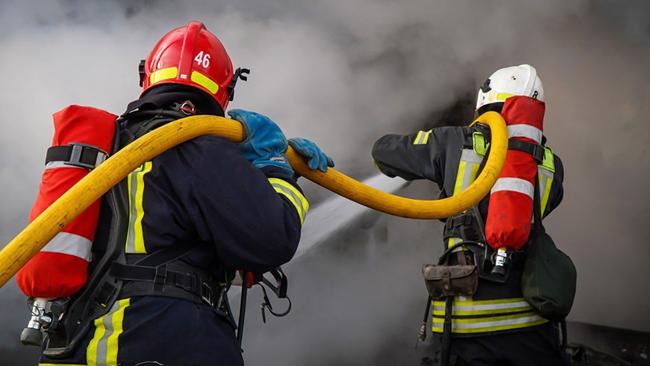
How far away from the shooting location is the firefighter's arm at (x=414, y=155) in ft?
12.7

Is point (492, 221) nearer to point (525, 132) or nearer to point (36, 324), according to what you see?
point (525, 132)

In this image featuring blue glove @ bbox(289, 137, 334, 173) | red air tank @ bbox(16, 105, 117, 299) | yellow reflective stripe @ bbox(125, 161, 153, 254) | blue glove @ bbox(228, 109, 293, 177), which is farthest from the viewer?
blue glove @ bbox(289, 137, 334, 173)

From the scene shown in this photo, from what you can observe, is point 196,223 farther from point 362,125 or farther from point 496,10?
point 496,10

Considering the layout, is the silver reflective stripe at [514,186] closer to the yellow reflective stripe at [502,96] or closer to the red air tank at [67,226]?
the yellow reflective stripe at [502,96]

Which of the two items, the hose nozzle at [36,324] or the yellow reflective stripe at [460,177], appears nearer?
the hose nozzle at [36,324]

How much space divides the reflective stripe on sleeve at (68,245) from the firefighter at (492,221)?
6.89 feet

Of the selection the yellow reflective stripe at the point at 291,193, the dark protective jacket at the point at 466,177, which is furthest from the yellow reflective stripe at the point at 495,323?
the yellow reflective stripe at the point at 291,193

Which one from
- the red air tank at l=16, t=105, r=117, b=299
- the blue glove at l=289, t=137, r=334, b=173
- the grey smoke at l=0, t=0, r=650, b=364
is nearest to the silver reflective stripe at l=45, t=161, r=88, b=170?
the red air tank at l=16, t=105, r=117, b=299

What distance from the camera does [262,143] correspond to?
2479mm

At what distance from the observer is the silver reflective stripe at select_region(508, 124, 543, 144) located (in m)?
3.69

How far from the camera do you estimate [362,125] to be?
6648 mm

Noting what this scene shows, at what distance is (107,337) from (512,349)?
87.3 inches

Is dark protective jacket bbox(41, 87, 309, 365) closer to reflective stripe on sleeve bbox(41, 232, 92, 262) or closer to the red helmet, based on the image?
reflective stripe on sleeve bbox(41, 232, 92, 262)

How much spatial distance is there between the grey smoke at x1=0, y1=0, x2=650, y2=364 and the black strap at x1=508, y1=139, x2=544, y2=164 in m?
2.65
